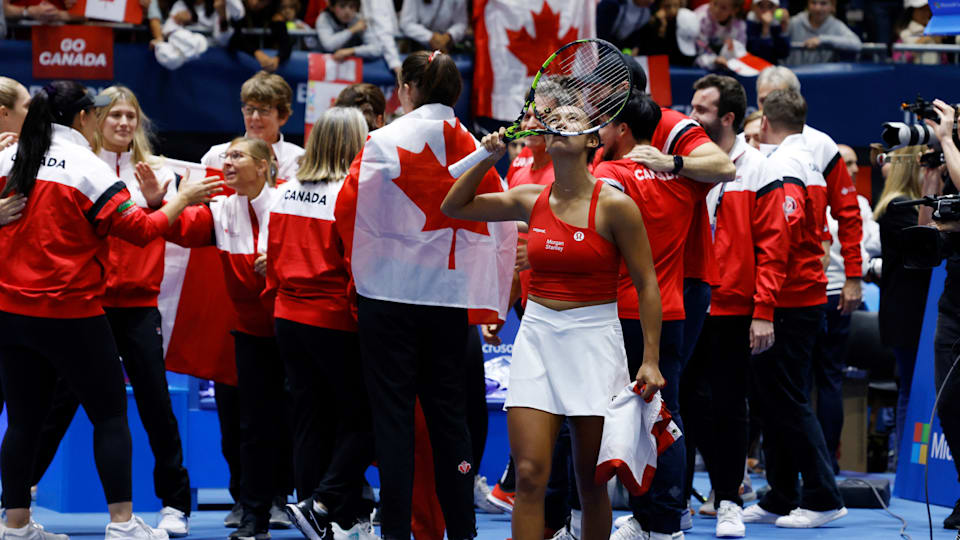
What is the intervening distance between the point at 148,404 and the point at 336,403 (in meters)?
0.90

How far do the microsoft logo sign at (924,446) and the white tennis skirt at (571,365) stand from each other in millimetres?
3044

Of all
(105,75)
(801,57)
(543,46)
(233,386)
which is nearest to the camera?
(233,386)

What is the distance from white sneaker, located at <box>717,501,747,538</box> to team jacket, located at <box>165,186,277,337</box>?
215cm

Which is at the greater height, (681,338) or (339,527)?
(681,338)

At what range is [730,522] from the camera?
5.54 m

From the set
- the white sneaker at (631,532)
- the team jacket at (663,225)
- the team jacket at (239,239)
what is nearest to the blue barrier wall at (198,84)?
the team jacket at (239,239)

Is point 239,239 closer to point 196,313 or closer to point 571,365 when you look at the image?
point 196,313

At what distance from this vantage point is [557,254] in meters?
3.94

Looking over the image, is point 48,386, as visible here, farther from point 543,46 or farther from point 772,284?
point 543,46

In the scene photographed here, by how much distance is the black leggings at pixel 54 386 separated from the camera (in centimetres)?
464

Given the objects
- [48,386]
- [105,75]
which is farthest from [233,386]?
[105,75]

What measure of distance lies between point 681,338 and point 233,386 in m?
2.15

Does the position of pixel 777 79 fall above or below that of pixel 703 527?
above

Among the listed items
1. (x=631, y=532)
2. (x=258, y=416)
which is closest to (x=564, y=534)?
(x=631, y=532)
